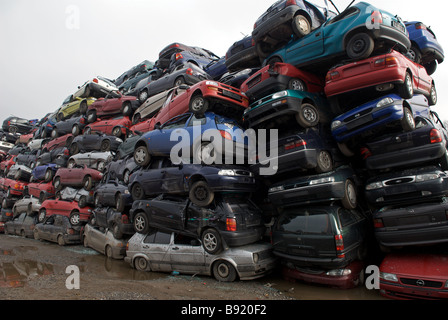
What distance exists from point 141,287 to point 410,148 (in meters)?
5.81

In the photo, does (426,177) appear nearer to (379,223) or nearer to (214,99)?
(379,223)

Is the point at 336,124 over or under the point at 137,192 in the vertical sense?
over

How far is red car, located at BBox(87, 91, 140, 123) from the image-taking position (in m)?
14.3

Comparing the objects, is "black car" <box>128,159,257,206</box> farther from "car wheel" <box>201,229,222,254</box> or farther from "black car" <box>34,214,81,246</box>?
"black car" <box>34,214,81,246</box>

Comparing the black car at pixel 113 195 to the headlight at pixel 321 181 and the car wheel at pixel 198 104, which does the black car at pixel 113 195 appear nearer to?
the car wheel at pixel 198 104

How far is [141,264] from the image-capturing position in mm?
6879

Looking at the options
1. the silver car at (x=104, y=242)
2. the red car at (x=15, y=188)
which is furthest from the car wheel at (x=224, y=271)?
the red car at (x=15, y=188)

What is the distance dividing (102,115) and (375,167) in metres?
13.9

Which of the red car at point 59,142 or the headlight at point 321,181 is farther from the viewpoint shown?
the red car at point 59,142

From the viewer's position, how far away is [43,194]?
1337 centimetres

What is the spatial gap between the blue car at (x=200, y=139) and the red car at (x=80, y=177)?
15.2ft

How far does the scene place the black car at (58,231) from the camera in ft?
34.6

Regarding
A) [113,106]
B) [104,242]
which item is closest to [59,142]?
[113,106]

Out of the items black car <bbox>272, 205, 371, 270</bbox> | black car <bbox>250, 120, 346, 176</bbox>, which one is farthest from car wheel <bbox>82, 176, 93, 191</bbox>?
black car <bbox>272, 205, 371, 270</bbox>
